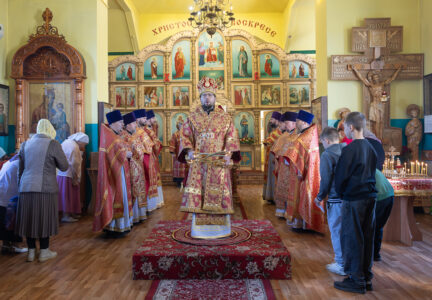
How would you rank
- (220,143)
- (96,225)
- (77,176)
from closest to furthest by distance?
1. (220,143)
2. (96,225)
3. (77,176)

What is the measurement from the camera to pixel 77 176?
22.9 ft

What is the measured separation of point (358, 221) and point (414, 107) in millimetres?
5333

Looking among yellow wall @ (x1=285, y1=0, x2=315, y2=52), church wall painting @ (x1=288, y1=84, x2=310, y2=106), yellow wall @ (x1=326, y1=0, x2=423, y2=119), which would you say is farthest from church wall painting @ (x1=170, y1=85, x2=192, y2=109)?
yellow wall @ (x1=326, y1=0, x2=423, y2=119)

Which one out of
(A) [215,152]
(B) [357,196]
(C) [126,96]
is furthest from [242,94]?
(B) [357,196]

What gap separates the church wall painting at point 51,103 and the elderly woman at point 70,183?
1028 mm

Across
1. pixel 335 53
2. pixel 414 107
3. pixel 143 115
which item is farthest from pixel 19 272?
pixel 414 107

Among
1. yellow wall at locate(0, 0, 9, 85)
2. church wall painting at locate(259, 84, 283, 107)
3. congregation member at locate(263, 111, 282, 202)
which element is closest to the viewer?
yellow wall at locate(0, 0, 9, 85)

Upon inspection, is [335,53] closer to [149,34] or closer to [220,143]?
[220,143]

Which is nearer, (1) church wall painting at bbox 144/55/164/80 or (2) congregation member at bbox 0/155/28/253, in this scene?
(2) congregation member at bbox 0/155/28/253

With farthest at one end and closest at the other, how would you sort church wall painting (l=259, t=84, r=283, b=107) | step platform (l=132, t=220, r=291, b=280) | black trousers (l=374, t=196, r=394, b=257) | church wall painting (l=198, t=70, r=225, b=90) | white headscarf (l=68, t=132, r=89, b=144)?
church wall painting (l=259, t=84, r=283, b=107) < church wall painting (l=198, t=70, r=225, b=90) < white headscarf (l=68, t=132, r=89, b=144) < black trousers (l=374, t=196, r=394, b=257) < step platform (l=132, t=220, r=291, b=280)

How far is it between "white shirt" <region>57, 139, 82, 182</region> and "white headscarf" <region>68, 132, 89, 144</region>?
0.22m

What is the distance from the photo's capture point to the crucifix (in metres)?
7.57

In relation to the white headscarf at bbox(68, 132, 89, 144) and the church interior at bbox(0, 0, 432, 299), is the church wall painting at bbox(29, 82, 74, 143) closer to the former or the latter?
the church interior at bbox(0, 0, 432, 299)

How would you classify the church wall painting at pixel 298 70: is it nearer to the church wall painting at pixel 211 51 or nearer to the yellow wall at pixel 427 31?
the church wall painting at pixel 211 51
